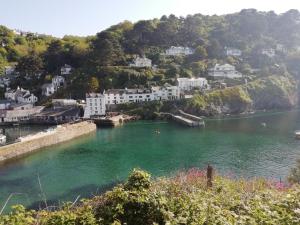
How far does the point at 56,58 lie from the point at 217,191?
9347 centimetres

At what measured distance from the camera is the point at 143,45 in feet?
341

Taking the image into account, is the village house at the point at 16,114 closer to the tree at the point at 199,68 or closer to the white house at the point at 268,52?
the tree at the point at 199,68

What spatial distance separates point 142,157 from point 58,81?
5763 cm

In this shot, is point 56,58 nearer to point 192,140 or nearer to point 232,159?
point 192,140

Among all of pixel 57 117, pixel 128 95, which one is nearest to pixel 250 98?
pixel 128 95

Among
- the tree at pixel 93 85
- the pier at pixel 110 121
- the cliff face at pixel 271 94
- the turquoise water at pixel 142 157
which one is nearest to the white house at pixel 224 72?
the cliff face at pixel 271 94

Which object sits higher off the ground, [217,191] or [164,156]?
[217,191]

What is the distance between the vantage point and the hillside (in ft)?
287

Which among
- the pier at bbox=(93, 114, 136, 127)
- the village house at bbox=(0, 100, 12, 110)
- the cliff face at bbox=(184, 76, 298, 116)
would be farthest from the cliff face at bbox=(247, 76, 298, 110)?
the village house at bbox=(0, 100, 12, 110)

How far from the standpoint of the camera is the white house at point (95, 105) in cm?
7188

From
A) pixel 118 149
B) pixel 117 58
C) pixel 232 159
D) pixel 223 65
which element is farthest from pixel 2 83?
pixel 232 159

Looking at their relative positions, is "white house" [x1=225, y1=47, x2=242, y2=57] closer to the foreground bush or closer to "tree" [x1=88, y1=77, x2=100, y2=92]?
"tree" [x1=88, y1=77, x2=100, y2=92]

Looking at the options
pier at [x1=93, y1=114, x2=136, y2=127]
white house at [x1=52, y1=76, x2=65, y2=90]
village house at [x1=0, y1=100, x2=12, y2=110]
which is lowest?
pier at [x1=93, y1=114, x2=136, y2=127]

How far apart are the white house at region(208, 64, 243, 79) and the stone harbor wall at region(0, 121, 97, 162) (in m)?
42.0
